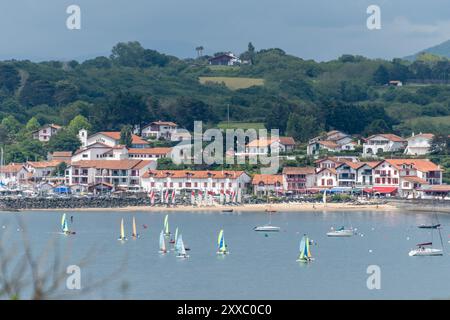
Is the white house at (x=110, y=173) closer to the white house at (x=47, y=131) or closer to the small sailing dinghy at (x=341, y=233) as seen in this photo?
the white house at (x=47, y=131)

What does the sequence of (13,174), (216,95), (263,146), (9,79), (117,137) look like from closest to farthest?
(263,146) < (13,174) < (117,137) < (9,79) < (216,95)

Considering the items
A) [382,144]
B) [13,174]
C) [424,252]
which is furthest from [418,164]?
[424,252]

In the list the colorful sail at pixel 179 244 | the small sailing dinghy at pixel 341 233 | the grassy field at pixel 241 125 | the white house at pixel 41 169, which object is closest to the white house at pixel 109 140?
the white house at pixel 41 169

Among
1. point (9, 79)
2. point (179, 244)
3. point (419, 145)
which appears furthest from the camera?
point (9, 79)

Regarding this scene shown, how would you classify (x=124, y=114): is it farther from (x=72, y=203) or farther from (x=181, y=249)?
(x=181, y=249)

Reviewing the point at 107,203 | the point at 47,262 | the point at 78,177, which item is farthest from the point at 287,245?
the point at 78,177

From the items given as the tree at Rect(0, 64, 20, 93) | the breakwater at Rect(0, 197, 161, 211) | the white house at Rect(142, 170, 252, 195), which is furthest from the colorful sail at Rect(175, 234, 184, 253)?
the tree at Rect(0, 64, 20, 93)
